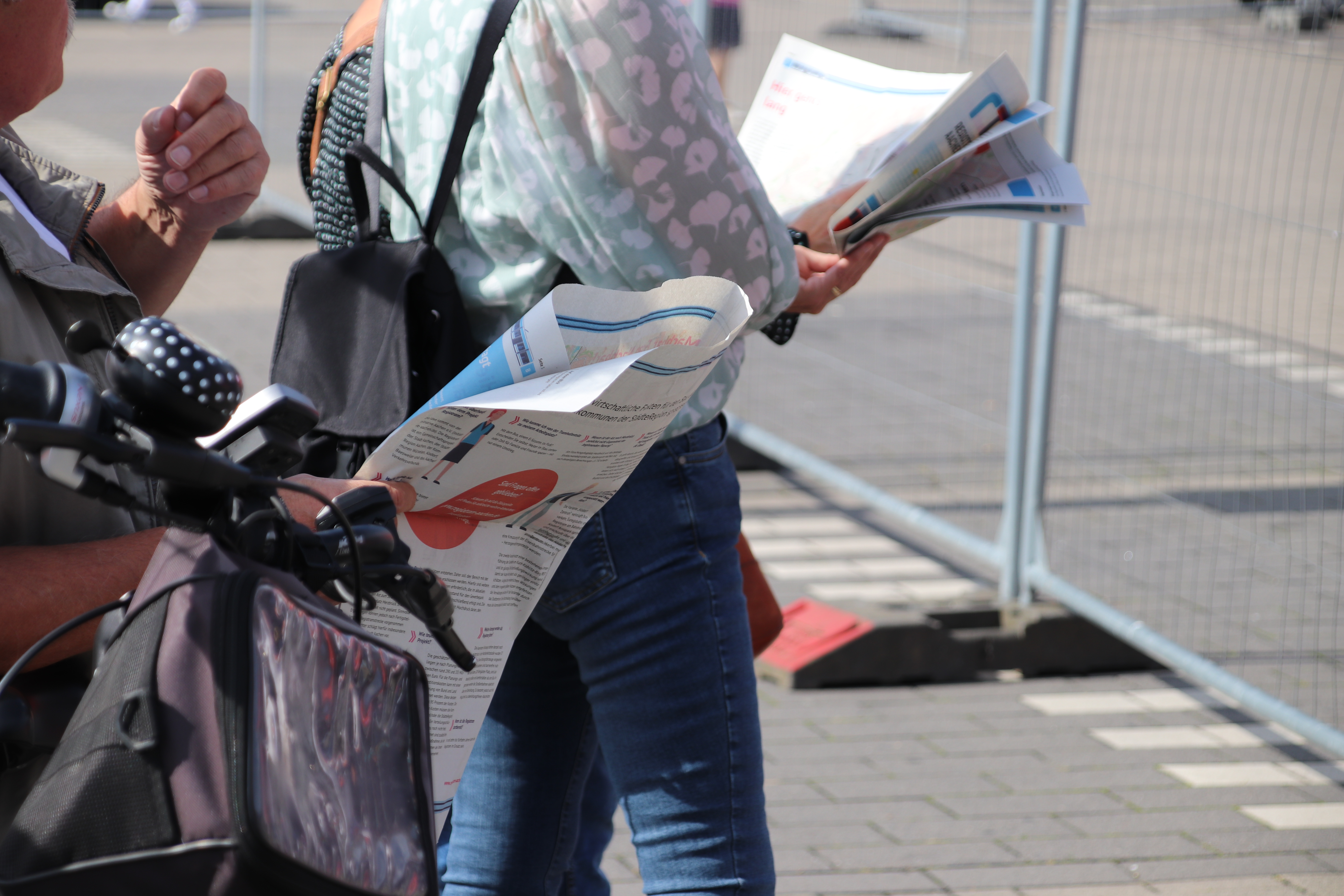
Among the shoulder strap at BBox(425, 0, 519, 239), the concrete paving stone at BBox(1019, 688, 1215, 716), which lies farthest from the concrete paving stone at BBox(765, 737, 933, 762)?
the shoulder strap at BBox(425, 0, 519, 239)

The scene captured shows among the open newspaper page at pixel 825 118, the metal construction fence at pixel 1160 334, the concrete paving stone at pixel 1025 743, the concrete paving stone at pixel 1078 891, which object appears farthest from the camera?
the concrete paving stone at pixel 1025 743

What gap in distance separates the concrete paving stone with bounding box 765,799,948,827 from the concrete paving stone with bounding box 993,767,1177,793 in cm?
26

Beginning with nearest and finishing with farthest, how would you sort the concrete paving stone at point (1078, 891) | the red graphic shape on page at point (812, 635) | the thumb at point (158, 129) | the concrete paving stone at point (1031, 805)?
the thumb at point (158, 129), the concrete paving stone at point (1078, 891), the concrete paving stone at point (1031, 805), the red graphic shape on page at point (812, 635)

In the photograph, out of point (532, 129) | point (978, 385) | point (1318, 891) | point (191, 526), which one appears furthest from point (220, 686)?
point (978, 385)

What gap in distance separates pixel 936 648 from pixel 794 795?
890mm

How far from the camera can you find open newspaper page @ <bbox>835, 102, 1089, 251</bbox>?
212 cm

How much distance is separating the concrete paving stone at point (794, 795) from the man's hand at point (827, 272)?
5.19 ft

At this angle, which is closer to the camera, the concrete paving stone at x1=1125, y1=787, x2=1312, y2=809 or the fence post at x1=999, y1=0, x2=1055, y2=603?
the concrete paving stone at x1=1125, y1=787, x2=1312, y2=809

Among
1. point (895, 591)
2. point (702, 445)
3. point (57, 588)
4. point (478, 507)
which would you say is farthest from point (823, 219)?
point (895, 591)

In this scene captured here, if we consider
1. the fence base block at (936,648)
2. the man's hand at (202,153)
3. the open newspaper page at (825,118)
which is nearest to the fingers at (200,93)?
the man's hand at (202,153)

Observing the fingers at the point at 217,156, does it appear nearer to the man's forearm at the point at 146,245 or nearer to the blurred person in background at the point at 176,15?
the man's forearm at the point at 146,245

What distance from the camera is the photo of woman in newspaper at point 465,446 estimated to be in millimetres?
1432

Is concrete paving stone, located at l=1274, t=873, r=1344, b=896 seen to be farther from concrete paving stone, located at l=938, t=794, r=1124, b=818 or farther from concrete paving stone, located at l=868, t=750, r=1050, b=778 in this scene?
concrete paving stone, located at l=868, t=750, r=1050, b=778

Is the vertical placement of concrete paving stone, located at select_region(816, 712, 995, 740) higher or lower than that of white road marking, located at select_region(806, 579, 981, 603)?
lower
